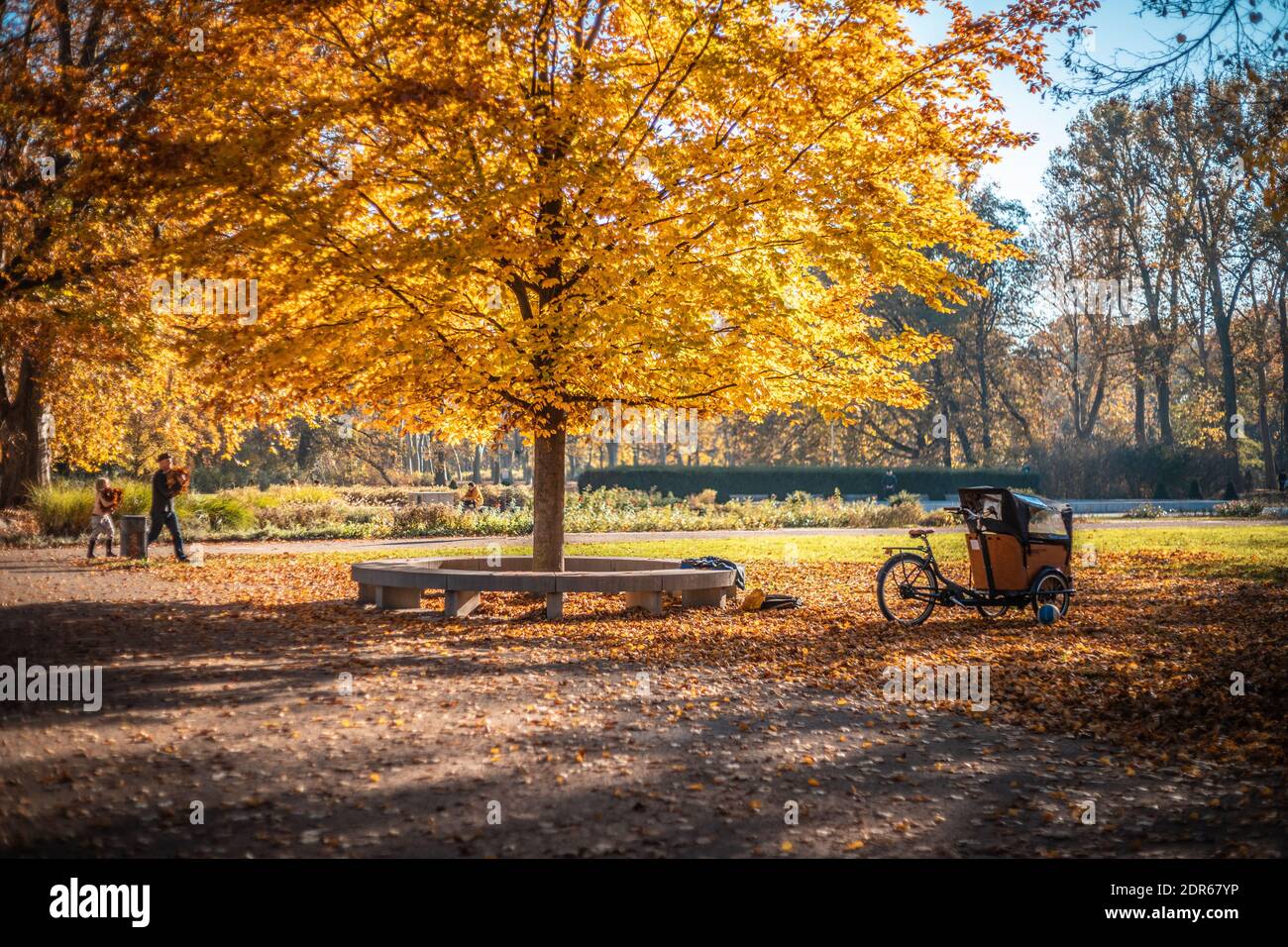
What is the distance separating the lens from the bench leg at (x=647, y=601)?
11906 millimetres

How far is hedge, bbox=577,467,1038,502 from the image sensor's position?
43.2 meters

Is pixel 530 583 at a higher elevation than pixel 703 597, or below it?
higher

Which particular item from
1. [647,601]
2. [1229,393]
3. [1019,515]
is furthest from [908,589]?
[1229,393]

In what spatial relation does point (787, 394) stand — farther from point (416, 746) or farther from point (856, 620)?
point (416, 746)

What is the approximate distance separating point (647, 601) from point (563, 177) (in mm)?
4818

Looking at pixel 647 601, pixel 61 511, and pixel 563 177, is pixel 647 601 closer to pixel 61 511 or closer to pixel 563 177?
pixel 563 177

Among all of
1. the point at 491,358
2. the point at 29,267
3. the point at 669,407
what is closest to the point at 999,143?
the point at 669,407

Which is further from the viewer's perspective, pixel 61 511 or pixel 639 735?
pixel 61 511

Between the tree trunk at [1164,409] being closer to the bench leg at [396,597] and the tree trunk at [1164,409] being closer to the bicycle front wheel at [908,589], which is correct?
the bicycle front wheel at [908,589]

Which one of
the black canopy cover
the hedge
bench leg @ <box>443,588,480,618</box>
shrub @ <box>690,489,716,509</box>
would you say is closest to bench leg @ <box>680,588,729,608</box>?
bench leg @ <box>443,588,480,618</box>

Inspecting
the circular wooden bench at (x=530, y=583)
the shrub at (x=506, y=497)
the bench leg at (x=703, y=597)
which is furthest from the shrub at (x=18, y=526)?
the bench leg at (x=703, y=597)

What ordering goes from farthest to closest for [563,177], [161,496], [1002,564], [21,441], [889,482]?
1. [889,482]
2. [21,441]
3. [161,496]
4. [1002,564]
5. [563,177]

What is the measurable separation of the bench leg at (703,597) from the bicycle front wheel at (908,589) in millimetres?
2008

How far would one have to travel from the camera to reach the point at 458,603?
11.6 m
